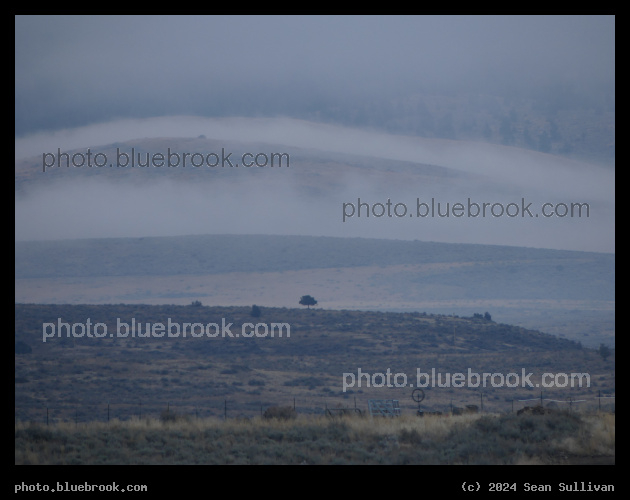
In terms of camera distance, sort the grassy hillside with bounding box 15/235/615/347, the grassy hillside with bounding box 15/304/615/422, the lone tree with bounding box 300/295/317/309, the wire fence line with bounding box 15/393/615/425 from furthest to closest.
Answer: the grassy hillside with bounding box 15/235/615/347 < the lone tree with bounding box 300/295/317/309 < the grassy hillside with bounding box 15/304/615/422 < the wire fence line with bounding box 15/393/615/425

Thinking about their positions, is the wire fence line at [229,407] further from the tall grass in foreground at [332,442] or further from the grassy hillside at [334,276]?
the grassy hillside at [334,276]

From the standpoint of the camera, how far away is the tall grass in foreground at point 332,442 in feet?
55.5

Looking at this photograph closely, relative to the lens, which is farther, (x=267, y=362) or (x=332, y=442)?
(x=267, y=362)

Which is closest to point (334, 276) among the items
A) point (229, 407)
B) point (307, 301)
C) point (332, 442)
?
point (307, 301)

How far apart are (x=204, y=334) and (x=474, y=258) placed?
180 feet

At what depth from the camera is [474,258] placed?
106 meters

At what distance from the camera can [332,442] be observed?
741 inches

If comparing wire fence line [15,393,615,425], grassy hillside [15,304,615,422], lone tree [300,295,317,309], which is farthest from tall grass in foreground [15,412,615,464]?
lone tree [300,295,317,309]

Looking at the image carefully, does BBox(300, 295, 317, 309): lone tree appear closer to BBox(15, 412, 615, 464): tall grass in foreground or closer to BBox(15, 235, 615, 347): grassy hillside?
BBox(15, 235, 615, 347): grassy hillside

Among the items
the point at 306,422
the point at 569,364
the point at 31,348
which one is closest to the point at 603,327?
the point at 569,364

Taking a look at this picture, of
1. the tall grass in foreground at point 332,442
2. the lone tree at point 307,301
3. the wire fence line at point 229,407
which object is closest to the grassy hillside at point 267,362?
the wire fence line at point 229,407

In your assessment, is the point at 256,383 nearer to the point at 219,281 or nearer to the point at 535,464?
the point at 535,464

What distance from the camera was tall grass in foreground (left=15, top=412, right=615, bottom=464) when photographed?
16.9 m

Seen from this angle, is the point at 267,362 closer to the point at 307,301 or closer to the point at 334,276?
the point at 307,301
